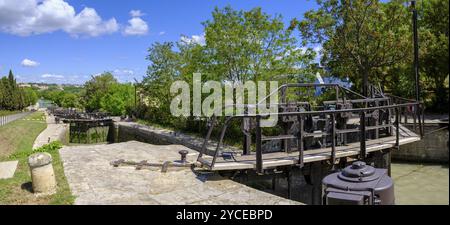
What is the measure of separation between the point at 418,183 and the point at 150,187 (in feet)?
30.8

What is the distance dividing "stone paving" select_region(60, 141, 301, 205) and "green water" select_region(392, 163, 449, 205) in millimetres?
5132

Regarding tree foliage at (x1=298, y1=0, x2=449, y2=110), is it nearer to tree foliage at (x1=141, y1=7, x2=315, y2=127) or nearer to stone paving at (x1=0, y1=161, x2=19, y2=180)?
tree foliage at (x1=141, y1=7, x2=315, y2=127)

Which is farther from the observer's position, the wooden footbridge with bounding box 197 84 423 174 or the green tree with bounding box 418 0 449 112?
the green tree with bounding box 418 0 449 112

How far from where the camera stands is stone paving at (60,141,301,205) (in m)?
5.65

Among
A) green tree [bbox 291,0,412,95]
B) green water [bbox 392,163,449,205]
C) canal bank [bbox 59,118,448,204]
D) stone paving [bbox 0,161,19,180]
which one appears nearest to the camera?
canal bank [bbox 59,118,448,204]

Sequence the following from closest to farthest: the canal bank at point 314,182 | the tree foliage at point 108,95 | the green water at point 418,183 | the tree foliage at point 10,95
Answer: the canal bank at point 314,182, the green water at point 418,183, the tree foliage at point 108,95, the tree foliage at point 10,95

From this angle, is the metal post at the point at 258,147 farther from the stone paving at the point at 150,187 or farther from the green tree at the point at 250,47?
the green tree at the point at 250,47

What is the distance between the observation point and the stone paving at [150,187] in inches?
222

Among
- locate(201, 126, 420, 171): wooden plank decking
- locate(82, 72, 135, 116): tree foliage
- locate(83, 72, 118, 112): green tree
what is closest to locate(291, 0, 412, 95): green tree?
locate(201, 126, 420, 171): wooden plank decking

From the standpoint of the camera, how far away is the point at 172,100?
18891 mm

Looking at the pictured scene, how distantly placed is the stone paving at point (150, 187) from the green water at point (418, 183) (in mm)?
5132

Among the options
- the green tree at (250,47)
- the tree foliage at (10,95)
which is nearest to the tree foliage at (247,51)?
the green tree at (250,47)

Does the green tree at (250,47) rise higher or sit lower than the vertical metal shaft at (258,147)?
higher
